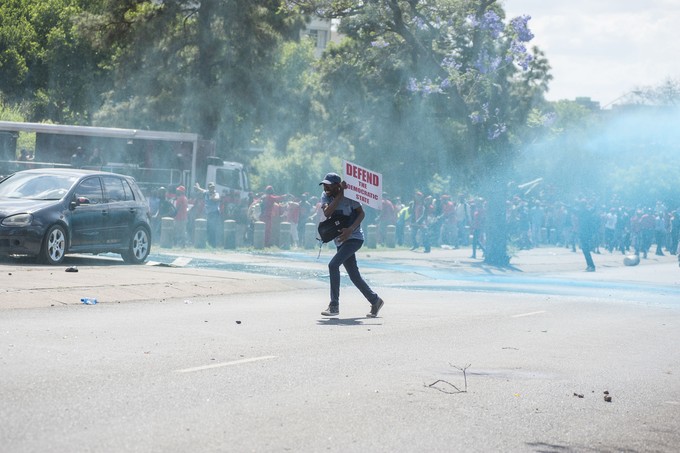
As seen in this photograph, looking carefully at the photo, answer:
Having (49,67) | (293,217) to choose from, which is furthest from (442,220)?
(49,67)

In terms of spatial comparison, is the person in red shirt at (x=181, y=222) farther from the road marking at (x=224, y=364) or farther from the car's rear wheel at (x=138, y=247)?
the road marking at (x=224, y=364)

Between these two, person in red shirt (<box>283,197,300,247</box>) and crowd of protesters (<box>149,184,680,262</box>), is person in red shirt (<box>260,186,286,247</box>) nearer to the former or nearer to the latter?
crowd of protesters (<box>149,184,680,262</box>)

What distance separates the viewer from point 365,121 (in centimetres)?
4922

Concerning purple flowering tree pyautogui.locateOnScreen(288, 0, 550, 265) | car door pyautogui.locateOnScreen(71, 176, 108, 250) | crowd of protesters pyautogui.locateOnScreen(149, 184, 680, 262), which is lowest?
car door pyautogui.locateOnScreen(71, 176, 108, 250)

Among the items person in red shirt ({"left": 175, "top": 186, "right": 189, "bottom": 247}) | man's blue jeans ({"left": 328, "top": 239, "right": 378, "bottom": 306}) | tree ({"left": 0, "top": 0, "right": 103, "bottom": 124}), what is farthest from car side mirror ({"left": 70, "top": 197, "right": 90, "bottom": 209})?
tree ({"left": 0, "top": 0, "right": 103, "bottom": 124})

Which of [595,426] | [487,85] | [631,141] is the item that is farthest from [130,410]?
[631,141]

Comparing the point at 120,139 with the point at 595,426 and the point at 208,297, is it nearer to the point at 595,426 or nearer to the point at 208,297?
the point at 208,297

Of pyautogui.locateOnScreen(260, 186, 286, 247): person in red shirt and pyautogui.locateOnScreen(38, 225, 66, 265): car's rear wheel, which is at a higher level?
pyautogui.locateOnScreen(260, 186, 286, 247): person in red shirt

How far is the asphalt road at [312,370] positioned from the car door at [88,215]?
2.97 feet

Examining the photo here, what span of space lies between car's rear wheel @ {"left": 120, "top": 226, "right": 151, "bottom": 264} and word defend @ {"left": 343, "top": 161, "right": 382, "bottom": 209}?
7.55m

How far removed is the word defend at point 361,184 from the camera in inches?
562

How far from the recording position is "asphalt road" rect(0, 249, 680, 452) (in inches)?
268

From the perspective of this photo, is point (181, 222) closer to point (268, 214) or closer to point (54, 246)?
point (268, 214)

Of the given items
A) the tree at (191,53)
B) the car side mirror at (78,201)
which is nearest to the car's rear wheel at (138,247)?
the car side mirror at (78,201)
